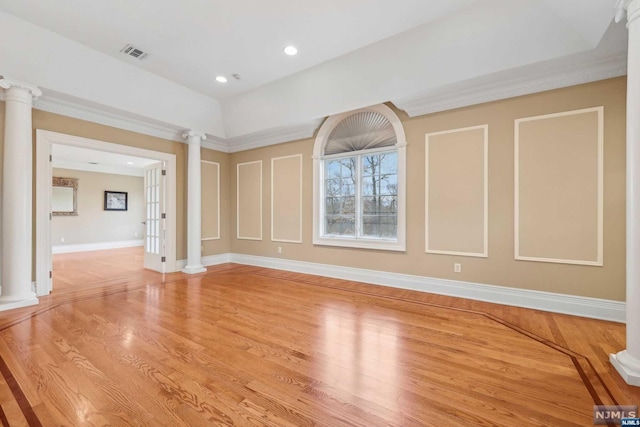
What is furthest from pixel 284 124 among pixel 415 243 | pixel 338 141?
pixel 415 243

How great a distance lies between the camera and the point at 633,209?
1948 millimetres

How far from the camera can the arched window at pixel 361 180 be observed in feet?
14.3

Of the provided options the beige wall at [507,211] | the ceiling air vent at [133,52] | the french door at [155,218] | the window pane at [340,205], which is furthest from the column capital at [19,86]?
the beige wall at [507,211]

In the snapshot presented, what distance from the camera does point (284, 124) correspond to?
4.98m

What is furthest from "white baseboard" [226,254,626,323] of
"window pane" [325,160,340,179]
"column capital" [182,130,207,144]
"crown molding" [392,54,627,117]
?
"column capital" [182,130,207,144]

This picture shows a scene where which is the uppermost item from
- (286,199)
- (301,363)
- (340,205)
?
(286,199)

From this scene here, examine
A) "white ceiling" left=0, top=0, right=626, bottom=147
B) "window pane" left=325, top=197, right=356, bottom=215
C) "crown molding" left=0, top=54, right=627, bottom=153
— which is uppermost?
"white ceiling" left=0, top=0, right=626, bottom=147

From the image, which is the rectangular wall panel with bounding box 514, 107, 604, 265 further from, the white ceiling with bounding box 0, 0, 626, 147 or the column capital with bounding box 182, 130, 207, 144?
the column capital with bounding box 182, 130, 207, 144

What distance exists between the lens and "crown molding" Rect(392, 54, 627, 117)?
2.99m

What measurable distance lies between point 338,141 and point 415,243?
2210mm

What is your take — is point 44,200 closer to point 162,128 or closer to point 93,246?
point 162,128

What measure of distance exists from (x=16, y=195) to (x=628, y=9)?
6.13m

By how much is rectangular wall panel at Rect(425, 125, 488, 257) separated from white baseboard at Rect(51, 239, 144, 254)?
386 inches

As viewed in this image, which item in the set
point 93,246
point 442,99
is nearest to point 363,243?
point 442,99
